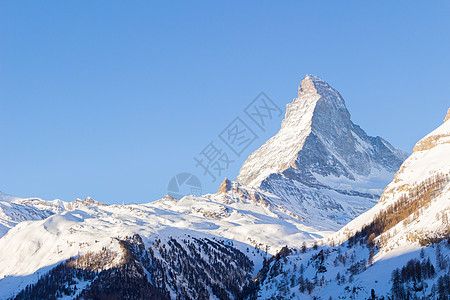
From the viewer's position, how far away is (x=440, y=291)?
7810 inches
